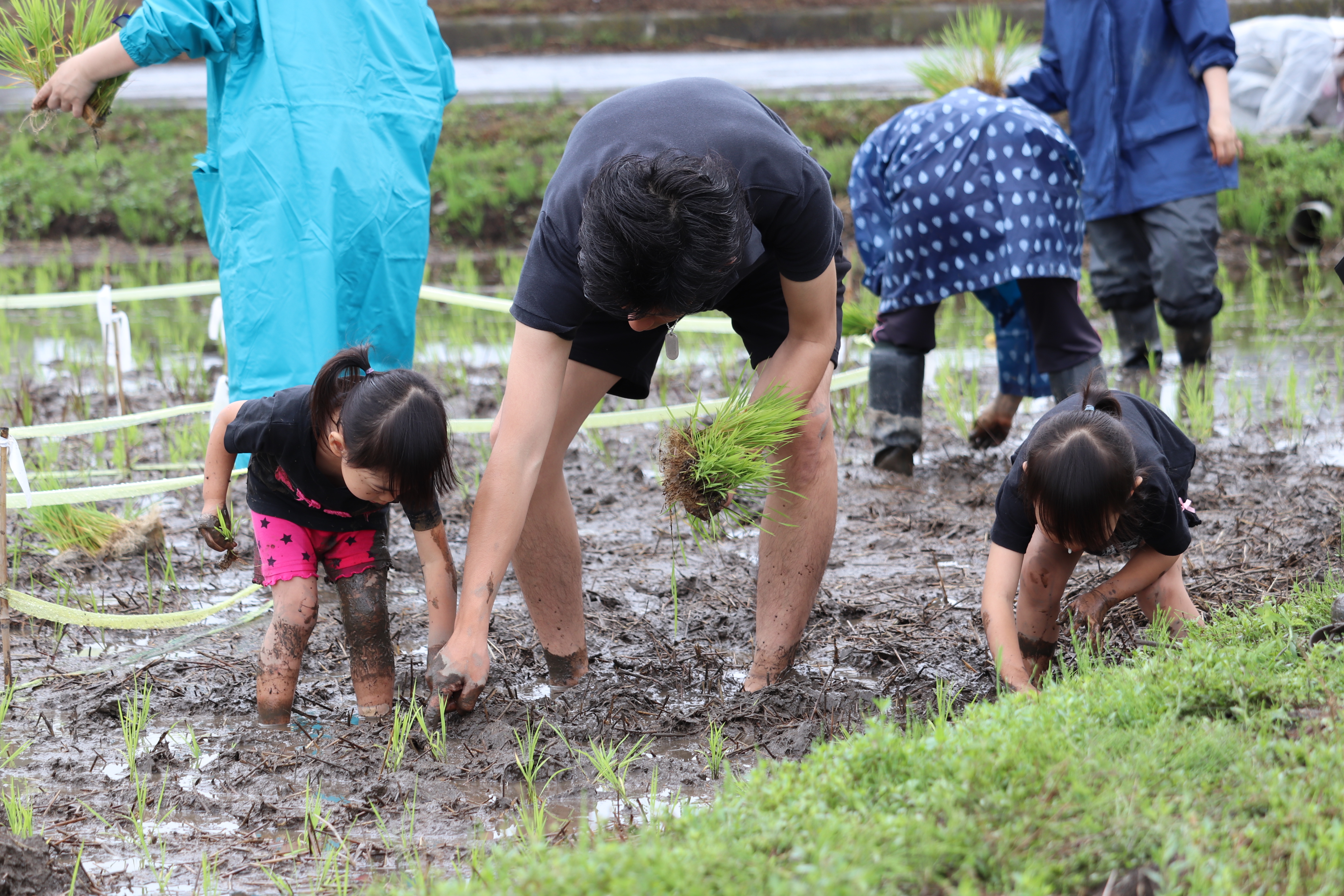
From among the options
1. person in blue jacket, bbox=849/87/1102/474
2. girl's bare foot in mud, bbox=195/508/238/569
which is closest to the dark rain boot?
person in blue jacket, bbox=849/87/1102/474

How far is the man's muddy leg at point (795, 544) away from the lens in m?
2.52

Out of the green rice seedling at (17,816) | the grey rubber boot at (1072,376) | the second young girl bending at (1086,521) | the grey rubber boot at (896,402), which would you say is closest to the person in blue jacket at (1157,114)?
the grey rubber boot at (1072,376)

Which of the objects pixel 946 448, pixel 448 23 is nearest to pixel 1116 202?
pixel 946 448

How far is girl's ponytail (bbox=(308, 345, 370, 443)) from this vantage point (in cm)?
229

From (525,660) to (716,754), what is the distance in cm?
68

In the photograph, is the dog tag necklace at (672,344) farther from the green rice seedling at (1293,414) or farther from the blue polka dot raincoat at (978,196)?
the green rice seedling at (1293,414)

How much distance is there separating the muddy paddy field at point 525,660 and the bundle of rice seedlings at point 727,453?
1.53 feet

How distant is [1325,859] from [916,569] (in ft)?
5.99

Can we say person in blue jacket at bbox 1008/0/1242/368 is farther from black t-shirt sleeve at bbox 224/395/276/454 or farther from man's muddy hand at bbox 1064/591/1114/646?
black t-shirt sleeve at bbox 224/395/276/454

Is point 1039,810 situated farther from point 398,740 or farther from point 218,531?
point 218,531

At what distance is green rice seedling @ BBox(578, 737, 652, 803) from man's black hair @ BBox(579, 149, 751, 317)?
2.62 ft

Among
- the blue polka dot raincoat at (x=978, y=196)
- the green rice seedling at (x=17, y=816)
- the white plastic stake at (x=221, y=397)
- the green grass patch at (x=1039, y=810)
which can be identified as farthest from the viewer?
the blue polka dot raincoat at (x=978, y=196)

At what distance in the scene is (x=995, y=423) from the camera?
419 centimetres

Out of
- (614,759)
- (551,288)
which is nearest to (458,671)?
(614,759)
